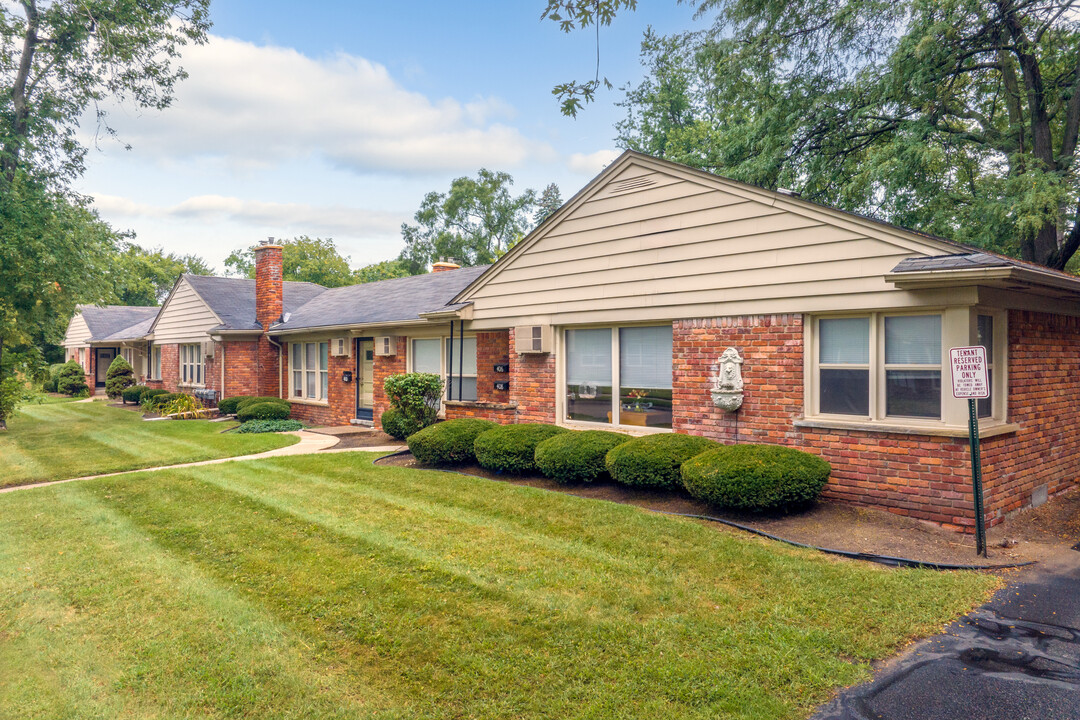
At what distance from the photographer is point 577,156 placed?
51438 millimetres

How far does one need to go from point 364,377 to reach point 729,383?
11071mm

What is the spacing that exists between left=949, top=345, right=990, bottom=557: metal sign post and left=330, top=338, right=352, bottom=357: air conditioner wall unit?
13774 millimetres

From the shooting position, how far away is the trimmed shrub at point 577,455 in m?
8.42

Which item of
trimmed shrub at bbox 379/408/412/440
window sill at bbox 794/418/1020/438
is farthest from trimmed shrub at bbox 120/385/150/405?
window sill at bbox 794/418/1020/438

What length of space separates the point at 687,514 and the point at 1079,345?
625 centimetres

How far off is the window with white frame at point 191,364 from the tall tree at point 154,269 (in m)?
27.4

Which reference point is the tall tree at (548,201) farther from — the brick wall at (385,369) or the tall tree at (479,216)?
the brick wall at (385,369)

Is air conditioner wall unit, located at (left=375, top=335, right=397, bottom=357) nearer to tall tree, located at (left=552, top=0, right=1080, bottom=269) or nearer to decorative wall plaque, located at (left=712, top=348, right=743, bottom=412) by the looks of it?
tall tree, located at (left=552, top=0, right=1080, bottom=269)

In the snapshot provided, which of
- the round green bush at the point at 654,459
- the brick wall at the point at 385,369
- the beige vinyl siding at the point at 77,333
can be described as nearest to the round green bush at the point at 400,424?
the brick wall at the point at 385,369

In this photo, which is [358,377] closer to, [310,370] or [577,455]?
[310,370]

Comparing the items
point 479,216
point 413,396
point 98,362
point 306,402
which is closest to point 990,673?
point 413,396

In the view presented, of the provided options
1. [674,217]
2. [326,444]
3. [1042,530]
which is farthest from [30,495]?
[1042,530]

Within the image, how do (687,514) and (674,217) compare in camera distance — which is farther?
(674,217)

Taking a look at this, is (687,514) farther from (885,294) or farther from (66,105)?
(66,105)
